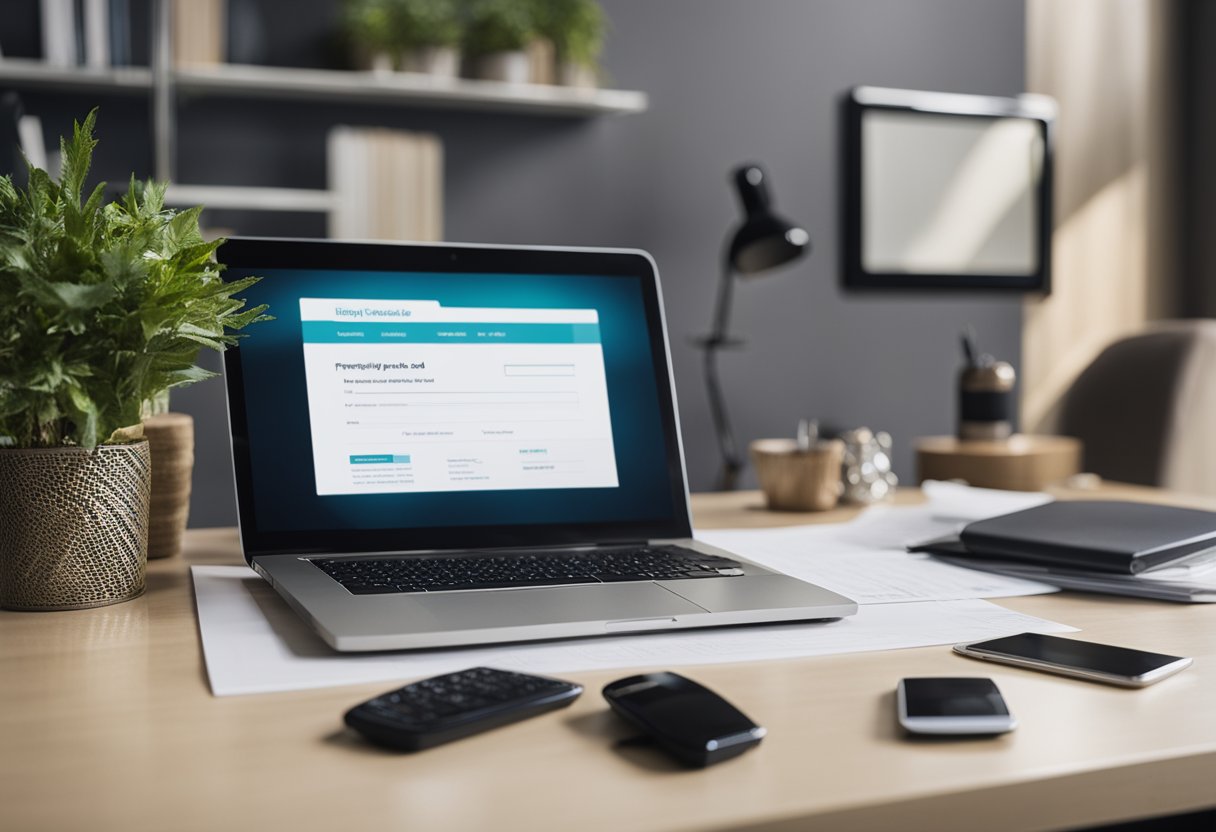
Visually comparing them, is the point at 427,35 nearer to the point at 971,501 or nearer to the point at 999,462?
the point at 999,462

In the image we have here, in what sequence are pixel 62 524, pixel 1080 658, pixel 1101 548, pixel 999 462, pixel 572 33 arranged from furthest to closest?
pixel 572 33 → pixel 999 462 → pixel 1101 548 → pixel 62 524 → pixel 1080 658

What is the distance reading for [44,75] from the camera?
7.91ft

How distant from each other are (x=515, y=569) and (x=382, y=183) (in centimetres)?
205

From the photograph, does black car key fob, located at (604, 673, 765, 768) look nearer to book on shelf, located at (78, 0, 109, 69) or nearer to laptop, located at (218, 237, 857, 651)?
laptop, located at (218, 237, 857, 651)

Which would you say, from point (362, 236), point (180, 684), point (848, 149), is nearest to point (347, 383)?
point (180, 684)

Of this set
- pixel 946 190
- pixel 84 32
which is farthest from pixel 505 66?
pixel 946 190

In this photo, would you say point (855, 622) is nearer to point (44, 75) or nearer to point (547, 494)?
point (547, 494)

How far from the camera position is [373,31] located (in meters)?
2.66

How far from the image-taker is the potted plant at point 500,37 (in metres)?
2.71

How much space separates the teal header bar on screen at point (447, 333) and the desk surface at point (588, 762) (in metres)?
0.36

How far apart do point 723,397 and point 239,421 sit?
2.36m

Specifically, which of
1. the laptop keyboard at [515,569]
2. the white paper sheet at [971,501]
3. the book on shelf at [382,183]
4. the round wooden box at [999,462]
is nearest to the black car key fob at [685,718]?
the laptop keyboard at [515,569]

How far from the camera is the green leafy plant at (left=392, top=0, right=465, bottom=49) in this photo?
2662 mm

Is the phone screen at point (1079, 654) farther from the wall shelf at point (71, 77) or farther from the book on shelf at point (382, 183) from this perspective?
the wall shelf at point (71, 77)
